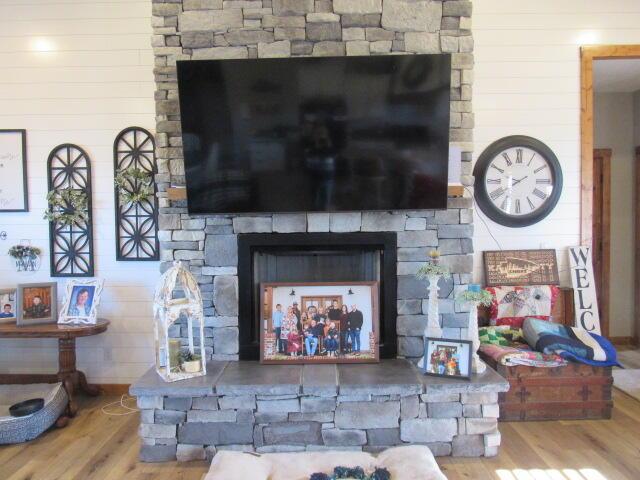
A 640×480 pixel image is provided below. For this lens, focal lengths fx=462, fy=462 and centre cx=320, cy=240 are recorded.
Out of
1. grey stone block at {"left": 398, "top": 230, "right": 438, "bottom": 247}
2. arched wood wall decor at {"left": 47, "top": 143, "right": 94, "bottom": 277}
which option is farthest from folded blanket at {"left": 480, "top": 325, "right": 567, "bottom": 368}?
arched wood wall decor at {"left": 47, "top": 143, "right": 94, "bottom": 277}

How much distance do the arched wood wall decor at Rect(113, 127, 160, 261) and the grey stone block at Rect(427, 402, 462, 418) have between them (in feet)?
7.21

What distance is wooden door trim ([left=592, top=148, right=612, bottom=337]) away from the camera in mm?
4590

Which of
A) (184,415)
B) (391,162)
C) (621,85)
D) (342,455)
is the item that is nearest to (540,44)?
(621,85)

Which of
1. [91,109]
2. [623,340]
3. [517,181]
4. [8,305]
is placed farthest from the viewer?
[623,340]

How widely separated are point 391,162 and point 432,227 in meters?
0.49

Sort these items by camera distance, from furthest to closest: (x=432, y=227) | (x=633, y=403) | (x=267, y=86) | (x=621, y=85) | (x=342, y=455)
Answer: (x=621, y=85)
(x=633, y=403)
(x=432, y=227)
(x=267, y=86)
(x=342, y=455)

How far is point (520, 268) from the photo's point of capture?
138 inches

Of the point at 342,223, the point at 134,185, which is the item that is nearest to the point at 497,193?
the point at 342,223

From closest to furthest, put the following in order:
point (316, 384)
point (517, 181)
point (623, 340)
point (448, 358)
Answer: point (316, 384) → point (448, 358) → point (517, 181) → point (623, 340)

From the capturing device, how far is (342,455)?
232 centimetres

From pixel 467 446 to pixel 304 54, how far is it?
242 cm

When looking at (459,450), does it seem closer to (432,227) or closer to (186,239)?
(432,227)

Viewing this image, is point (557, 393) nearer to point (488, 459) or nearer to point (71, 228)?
point (488, 459)

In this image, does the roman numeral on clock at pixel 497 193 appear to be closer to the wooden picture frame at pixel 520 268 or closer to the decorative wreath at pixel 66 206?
the wooden picture frame at pixel 520 268
